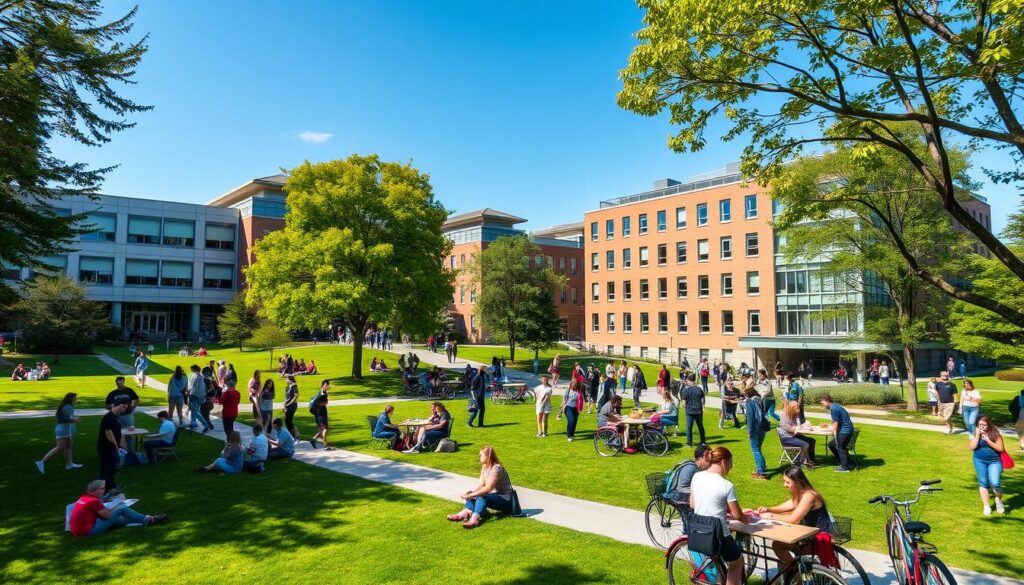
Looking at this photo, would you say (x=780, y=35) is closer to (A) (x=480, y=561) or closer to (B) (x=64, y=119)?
(A) (x=480, y=561)

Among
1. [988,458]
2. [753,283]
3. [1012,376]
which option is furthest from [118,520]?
[1012,376]

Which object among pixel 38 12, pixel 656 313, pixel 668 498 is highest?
pixel 38 12

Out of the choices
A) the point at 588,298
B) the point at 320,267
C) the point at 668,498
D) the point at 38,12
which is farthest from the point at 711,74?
the point at 588,298

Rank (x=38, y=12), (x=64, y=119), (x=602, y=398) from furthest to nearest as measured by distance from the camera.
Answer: (x=602, y=398), (x=64, y=119), (x=38, y=12)

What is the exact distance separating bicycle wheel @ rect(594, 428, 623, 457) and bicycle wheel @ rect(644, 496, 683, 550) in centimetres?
572

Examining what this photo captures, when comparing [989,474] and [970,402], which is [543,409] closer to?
[989,474]

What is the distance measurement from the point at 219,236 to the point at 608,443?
64.9 meters

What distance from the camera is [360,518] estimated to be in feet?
31.2

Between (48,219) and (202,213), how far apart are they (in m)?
59.8

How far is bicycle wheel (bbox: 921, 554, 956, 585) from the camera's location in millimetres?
5738

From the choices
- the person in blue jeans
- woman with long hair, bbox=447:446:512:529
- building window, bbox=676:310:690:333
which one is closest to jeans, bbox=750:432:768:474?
the person in blue jeans

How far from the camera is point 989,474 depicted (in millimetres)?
9844

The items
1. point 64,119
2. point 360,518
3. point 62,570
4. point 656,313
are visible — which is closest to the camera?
point 62,570

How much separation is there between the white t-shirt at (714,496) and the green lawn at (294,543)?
1250mm
